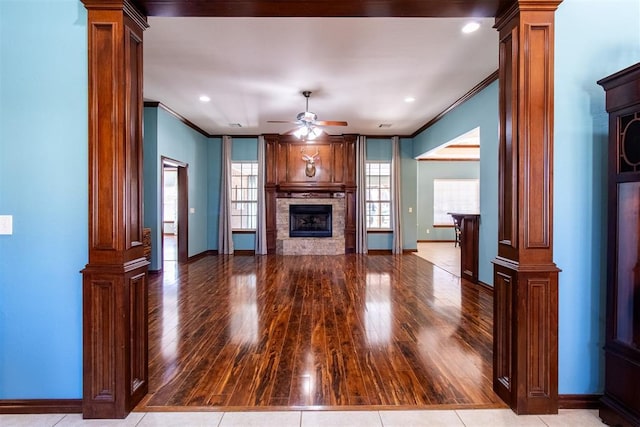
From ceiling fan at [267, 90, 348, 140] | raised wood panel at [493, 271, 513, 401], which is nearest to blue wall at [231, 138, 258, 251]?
ceiling fan at [267, 90, 348, 140]

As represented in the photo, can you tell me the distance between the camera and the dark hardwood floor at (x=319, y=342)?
2273 mm

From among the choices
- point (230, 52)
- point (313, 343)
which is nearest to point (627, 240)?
point (313, 343)

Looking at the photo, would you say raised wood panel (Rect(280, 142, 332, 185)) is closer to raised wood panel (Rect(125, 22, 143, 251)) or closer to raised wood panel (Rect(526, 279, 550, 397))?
raised wood panel (Rect(125, 22, 143, 251))

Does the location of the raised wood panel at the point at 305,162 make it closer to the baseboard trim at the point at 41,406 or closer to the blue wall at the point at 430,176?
the blue wall at the point at 430,176

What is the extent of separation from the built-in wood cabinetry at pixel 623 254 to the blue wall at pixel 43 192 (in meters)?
3.05

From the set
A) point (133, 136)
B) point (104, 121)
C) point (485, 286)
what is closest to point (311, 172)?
point (485, 286)

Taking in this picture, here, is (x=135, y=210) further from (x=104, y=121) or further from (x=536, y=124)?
(x=536, y=124)

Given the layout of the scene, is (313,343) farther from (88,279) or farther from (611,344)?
(611,344)

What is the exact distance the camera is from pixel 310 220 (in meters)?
9.12

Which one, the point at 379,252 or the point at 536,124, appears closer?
the point at 536,124

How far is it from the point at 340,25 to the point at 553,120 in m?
2.18

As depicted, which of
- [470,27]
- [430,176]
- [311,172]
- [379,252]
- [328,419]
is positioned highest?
[470,27]

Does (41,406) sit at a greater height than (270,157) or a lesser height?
lesser

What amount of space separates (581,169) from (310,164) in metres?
6.99
